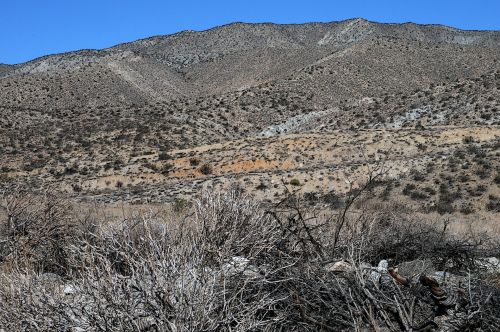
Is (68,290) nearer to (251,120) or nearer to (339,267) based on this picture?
(339,267)

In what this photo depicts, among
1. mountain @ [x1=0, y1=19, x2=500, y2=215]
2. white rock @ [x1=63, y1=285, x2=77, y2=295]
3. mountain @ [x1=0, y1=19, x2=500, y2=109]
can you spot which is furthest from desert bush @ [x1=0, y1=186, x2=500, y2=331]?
mountain @ [x1=0, y1=19, x2=500, y2=109]

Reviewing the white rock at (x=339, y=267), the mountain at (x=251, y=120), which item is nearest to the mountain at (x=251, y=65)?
the mountain at (x=251, y=120)

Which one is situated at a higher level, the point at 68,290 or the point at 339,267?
the point at 68,290

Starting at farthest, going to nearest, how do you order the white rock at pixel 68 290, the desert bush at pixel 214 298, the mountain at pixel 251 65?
the mountain at pixel 251 65 → the white rock at pixel 68 290 → the desert bush at pixel 214 298

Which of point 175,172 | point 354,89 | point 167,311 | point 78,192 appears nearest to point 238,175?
point 175,172

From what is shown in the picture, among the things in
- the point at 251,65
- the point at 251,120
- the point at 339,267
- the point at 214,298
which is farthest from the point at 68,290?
the point at 251,65

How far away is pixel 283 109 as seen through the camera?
58.4 meters

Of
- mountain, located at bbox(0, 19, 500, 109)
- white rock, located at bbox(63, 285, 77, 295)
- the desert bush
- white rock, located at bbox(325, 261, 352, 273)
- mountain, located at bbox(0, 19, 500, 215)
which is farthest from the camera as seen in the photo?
mountain, located at bbox(0, 19, 500, 109)

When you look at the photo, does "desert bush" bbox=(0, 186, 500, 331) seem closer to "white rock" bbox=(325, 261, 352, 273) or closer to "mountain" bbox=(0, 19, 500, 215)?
"white rock" bbox=(325, 261, 352, 273)

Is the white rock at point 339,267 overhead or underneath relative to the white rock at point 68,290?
underneath

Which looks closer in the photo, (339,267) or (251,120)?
(339,267)

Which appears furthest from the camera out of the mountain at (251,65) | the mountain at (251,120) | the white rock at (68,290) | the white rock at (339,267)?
the mountain at (251,65)

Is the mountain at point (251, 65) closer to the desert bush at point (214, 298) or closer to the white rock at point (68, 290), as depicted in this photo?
the desert bush at point (214, 298)

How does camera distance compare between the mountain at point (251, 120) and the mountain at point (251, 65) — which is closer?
the mountain at point (251, 120)
